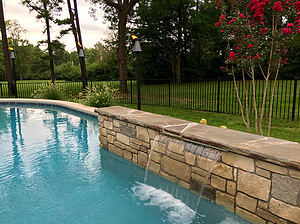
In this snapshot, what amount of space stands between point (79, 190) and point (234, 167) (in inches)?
88.6

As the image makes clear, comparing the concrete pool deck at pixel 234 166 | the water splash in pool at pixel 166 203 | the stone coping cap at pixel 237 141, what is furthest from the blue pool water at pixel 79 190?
the stone coping cap at pixel 237 141

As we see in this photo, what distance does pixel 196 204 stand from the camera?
3.11m

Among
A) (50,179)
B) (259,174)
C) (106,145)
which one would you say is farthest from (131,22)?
(259,174)

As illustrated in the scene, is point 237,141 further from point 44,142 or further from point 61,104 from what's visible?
point 61,104

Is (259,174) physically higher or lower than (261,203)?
higher

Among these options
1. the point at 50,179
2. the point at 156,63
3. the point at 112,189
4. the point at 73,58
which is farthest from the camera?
the point at 73,58

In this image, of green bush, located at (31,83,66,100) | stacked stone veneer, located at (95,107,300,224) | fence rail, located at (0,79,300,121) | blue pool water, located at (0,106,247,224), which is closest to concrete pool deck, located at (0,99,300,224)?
stacked stone veneer, located at (95,107,300,224)

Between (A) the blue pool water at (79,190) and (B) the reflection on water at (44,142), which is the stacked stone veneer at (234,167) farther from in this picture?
(B) the reflection on water at (44,142)

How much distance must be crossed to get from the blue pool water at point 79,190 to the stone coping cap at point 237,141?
2.72 feet

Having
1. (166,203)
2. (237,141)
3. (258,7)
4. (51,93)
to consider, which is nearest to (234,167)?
(237,141)

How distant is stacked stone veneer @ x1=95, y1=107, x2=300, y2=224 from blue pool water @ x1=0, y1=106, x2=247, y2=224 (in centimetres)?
21

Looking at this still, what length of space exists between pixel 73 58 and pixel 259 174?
6248cm

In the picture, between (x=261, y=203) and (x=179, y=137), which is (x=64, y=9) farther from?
(x=261, y=203)

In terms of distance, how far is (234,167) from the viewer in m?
2.67
